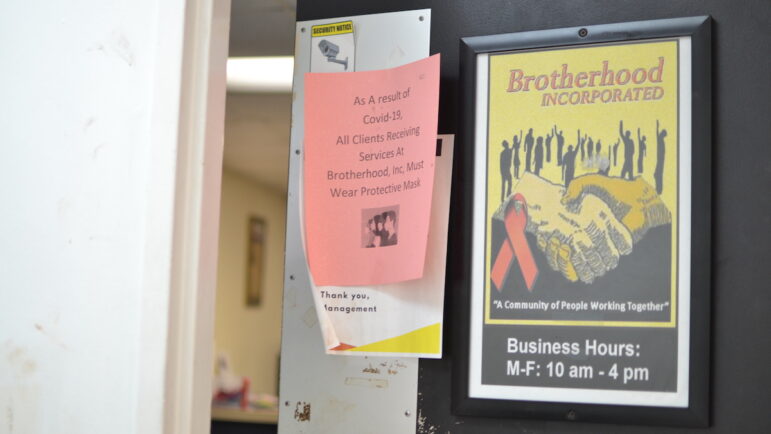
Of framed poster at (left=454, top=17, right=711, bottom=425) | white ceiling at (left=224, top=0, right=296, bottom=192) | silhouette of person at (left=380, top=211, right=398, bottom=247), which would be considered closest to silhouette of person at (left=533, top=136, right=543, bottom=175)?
framed poster at (left=454, top=17, right=711, bottom=425)

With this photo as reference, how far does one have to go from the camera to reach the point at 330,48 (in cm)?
120

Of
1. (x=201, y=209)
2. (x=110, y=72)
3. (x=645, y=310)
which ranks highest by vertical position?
(x=110, y=72)

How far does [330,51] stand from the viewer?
3.93ft

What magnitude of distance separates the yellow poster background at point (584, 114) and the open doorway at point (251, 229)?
1.00 m

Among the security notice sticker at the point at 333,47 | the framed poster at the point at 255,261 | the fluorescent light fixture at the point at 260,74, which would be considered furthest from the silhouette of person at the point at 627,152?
the framed poster at the point at 255,261

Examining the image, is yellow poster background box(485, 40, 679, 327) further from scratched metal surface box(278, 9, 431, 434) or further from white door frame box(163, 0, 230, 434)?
white door frame box(163, 0, 230, 434)

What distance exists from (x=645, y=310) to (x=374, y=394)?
39 centimetres

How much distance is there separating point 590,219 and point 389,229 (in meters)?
0.27

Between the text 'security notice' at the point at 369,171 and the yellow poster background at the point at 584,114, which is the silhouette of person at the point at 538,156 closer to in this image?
the yellow poster background at the point at 584,114

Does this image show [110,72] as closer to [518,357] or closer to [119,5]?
[119,5]

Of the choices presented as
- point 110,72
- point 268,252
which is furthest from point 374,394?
point 268,252

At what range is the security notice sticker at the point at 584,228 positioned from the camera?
1.00 metres

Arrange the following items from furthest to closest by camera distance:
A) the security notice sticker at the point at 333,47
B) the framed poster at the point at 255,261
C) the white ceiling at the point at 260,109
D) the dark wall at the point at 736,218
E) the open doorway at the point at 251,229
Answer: the framed poster at the point at 255,261 → the open doorway at the point at 251,229 → the white ceiling at the point at 260,109 → the security notice sticker at the point at 333,47 → the dark wall at the point at 736,218

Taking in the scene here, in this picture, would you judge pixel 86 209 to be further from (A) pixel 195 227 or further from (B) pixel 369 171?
(B) pixel 369 171
